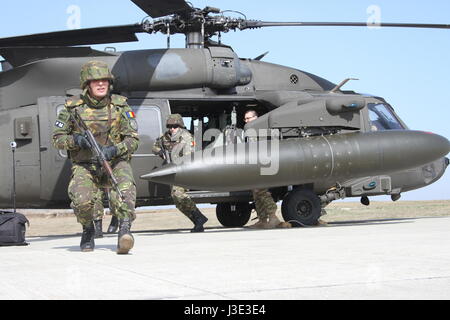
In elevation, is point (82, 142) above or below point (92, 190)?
above

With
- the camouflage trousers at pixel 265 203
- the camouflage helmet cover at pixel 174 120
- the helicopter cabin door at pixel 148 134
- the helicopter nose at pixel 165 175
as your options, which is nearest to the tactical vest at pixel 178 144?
the camouflage helmet cover at pixel 174 120

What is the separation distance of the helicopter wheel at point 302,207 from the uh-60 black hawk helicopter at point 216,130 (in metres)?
0.02

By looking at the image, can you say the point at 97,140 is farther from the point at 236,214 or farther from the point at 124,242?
the point at 236,214

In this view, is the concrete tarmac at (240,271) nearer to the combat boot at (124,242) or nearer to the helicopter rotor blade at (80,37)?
the combat boot at (124,242)

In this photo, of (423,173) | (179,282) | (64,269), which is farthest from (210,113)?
(179,282)

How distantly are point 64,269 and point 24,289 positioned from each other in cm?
85

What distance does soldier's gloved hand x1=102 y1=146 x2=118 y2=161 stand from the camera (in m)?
5.59

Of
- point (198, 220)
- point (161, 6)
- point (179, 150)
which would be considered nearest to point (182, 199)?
point (198, 220)

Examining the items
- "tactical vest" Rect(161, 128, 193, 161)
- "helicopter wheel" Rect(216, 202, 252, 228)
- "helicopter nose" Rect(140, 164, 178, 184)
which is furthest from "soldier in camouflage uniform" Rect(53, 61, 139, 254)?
"helicopter wheel" Rect(216, 202, 252, 228)

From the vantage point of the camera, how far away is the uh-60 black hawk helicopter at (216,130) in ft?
27.8

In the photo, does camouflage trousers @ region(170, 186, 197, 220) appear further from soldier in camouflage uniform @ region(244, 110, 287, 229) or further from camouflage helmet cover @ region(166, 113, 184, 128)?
soldier in camouflage uniform @ region(244, 110, 287, 229)

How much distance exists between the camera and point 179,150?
872cm

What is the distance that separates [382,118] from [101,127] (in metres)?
5.59
